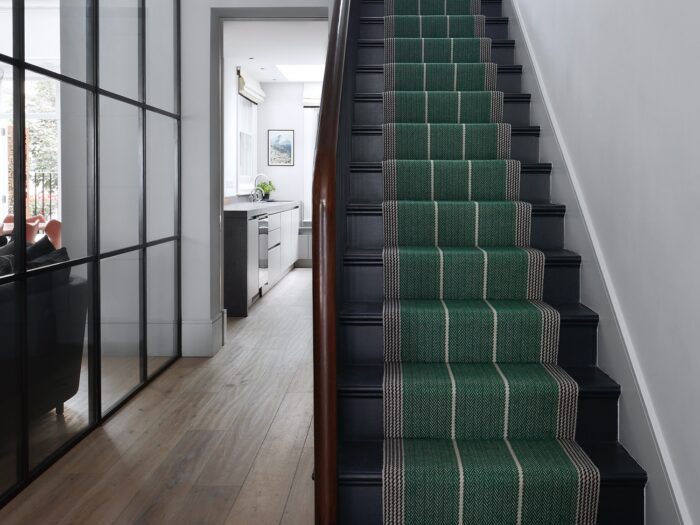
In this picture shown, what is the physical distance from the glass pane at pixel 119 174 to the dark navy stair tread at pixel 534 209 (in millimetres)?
1219

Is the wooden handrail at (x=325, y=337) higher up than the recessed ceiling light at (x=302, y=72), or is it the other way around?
the recessed ceiling light at (x=302, y=72)

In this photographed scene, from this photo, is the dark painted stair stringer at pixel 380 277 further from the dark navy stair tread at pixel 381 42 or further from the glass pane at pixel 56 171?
the dark navy stair tread at pixel 381 42

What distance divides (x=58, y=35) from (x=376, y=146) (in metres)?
1.45

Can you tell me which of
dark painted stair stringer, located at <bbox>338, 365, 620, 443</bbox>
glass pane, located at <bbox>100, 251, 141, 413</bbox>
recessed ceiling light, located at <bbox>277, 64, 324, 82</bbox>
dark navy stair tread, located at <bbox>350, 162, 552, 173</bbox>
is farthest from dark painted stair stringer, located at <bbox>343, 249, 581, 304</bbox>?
recessed ceiling light, located at <bbox>277, 64, 324, 82</bbox>

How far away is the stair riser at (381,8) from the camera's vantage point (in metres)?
4.48

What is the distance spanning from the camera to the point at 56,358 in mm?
2826

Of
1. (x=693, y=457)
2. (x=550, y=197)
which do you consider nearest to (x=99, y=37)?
(x=550, y=197)

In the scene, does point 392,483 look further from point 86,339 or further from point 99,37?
point 99,37

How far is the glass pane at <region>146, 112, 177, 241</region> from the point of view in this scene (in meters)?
3.98

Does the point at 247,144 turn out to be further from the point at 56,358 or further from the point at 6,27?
the point at 6,27

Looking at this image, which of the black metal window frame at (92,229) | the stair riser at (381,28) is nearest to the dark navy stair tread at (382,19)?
the stair riser at (381,28)

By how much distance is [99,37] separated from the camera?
3.21 meters

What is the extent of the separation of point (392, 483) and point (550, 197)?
64.7 inches

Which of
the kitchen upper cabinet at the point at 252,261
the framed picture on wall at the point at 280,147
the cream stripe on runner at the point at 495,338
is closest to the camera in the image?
the cream stripe on runner at the point at 495,338
